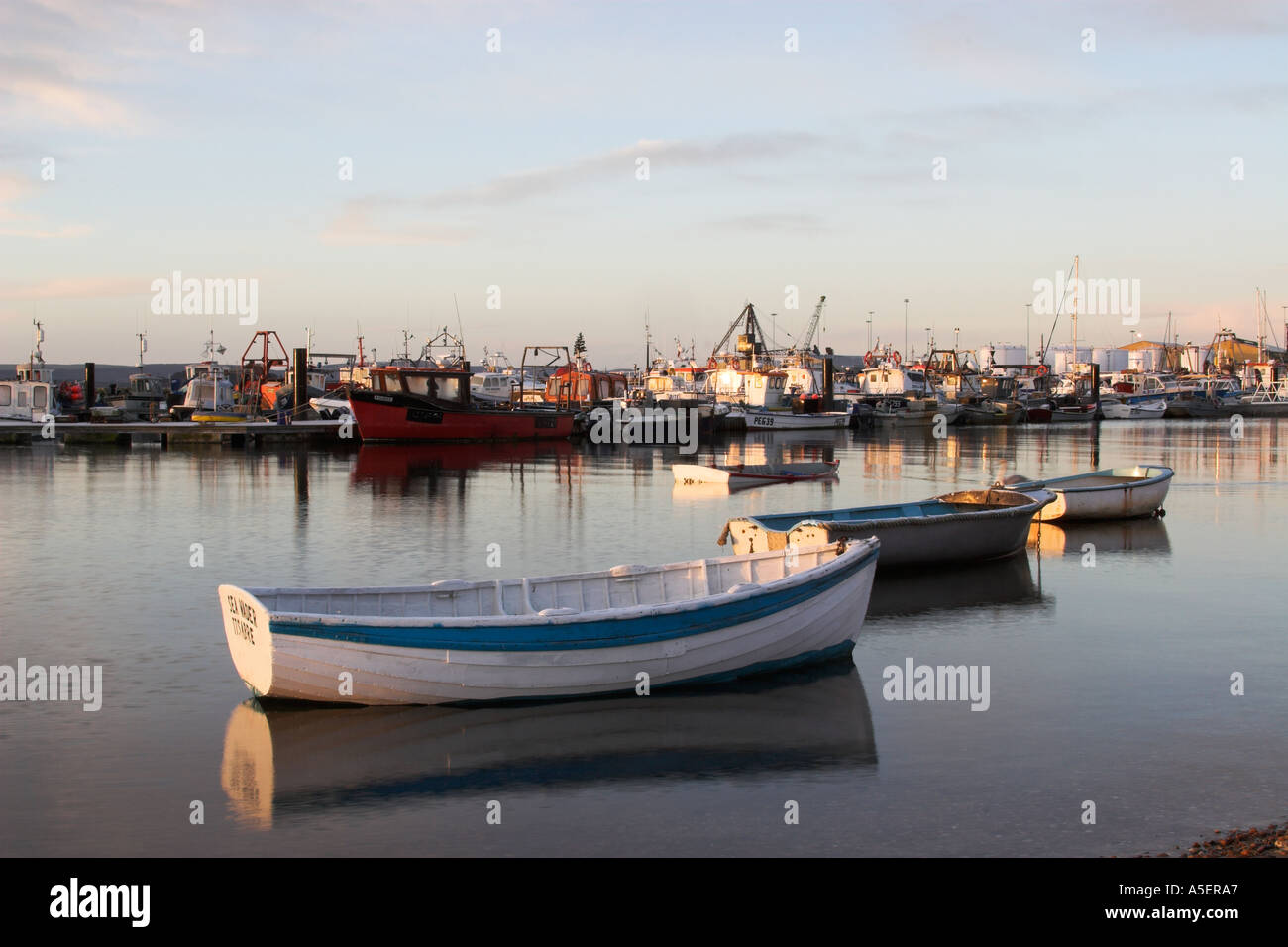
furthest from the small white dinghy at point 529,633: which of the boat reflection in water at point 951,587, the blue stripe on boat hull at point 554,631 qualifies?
the boat reflection in water at point 951,587

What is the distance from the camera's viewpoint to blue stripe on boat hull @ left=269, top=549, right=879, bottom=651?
38.2 feet

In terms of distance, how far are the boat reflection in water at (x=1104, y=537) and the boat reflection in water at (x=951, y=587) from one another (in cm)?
293

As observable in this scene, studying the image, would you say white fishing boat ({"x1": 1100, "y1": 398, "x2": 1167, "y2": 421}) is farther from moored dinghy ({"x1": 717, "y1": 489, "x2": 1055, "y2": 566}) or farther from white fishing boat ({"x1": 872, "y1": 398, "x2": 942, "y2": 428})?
moored dinghy ({"x1": 717, "y1": 489, "x2": 1055, "y2": 566})

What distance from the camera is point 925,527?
21.2 meters

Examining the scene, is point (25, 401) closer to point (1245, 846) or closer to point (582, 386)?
point (582, 386)

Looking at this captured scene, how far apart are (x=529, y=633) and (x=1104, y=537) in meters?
19.0

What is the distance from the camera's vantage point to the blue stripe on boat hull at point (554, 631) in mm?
11656

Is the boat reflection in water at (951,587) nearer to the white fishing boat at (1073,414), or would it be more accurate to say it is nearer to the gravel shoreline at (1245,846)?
the gravel shoreline at (1245,846)

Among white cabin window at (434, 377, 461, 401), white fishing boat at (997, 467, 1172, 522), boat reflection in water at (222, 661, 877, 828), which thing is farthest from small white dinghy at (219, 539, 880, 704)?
white cabin window at (434, 377, 461, 401)

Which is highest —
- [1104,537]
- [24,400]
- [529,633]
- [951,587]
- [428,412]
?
[24,400]

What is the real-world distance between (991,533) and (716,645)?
10668 mm

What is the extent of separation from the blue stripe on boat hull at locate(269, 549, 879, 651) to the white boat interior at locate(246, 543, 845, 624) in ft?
0.47

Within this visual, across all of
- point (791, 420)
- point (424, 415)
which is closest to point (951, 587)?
point (424, 415)
